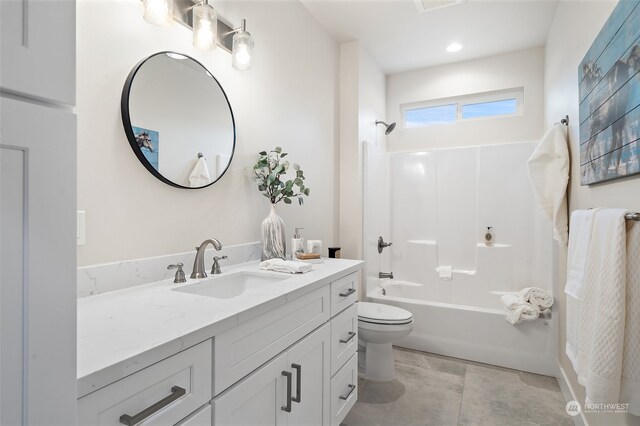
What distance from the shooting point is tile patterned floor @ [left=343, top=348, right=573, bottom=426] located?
6.42 feet

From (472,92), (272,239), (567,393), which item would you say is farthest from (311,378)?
(472,92)

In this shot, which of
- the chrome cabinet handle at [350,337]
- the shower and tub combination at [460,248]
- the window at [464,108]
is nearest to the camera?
the chrome cabinet handle at [350,337]

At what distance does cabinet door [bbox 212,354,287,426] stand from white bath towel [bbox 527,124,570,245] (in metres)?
1.99

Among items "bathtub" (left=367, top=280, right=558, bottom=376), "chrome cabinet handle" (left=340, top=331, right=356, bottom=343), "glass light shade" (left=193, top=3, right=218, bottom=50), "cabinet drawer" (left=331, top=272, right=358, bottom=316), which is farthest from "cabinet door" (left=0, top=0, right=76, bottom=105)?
"bathtub" (left=367, top=280, right=558, bottom=376)

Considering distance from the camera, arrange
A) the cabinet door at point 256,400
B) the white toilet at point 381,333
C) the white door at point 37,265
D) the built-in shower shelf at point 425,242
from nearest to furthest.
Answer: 1. the white door at point 37,265
2. the cabinet door at point 256,400
3. the white toilet at point 381,333
4. the built-in shower shelf at point 425,242

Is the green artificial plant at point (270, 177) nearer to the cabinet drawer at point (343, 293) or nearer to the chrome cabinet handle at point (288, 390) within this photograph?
the cabinet drawer at point (343, 293)

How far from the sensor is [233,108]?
1800 millimetres

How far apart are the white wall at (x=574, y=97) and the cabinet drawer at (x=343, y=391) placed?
3.58 ft

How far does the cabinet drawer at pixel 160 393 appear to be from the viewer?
0.64 meters

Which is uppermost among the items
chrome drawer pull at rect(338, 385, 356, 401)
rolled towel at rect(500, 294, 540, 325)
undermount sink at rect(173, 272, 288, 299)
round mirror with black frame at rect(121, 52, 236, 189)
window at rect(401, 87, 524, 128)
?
window at rect(401, 87, 524, 128)

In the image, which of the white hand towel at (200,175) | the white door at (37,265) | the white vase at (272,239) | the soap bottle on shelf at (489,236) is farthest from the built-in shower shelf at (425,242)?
the white door at (37,265)

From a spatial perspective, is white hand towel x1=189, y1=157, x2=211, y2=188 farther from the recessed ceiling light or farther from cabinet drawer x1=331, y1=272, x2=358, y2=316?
the recessed ceiling light

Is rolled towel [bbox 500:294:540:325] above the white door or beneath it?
beneath

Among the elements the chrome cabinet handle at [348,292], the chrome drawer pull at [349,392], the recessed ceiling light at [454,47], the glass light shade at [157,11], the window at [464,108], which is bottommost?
the chrome drawer pull at [349,392]
